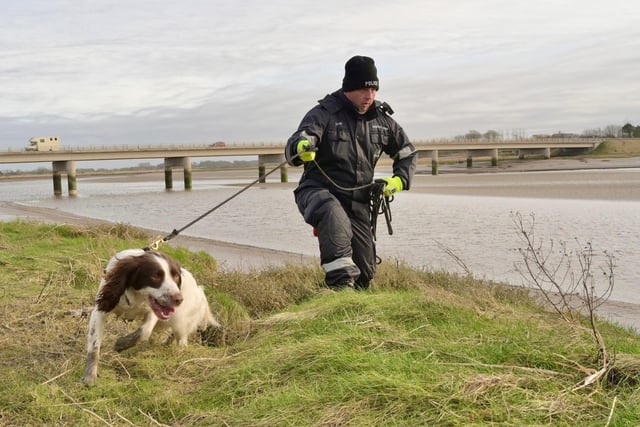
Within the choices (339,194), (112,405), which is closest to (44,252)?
(339,194)

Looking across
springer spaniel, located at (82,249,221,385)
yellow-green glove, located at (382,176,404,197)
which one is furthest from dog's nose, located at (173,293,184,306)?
yellow-green glove, located at (382,176,404,197)

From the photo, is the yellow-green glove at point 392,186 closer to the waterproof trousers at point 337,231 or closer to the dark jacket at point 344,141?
the dark jacket at point 344,141

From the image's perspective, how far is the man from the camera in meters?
5.79

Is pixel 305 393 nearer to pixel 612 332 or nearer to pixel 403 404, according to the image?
pixel 403 404

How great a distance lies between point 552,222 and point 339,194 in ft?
38.5

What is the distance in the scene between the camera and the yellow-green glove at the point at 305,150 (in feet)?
18.4

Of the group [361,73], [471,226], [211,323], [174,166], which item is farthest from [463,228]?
[174,166]

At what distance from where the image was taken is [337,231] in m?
5.76

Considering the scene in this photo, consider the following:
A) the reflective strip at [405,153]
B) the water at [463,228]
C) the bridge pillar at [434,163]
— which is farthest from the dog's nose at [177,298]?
the bridge pillar at [434,163]

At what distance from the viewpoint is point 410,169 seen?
6.45 m

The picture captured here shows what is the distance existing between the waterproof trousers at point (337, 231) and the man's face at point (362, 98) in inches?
33.7

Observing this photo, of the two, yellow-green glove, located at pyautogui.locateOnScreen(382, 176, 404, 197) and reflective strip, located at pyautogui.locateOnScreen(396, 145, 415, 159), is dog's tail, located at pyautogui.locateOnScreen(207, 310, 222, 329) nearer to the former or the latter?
yellow-green glove, located at pyautogui.locateOnScreen(382, 176, 404, 197)

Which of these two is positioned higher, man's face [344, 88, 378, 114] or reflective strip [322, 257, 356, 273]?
man's face [344, 88, 378, 114]

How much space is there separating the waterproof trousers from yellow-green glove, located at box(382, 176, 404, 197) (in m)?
0.26
